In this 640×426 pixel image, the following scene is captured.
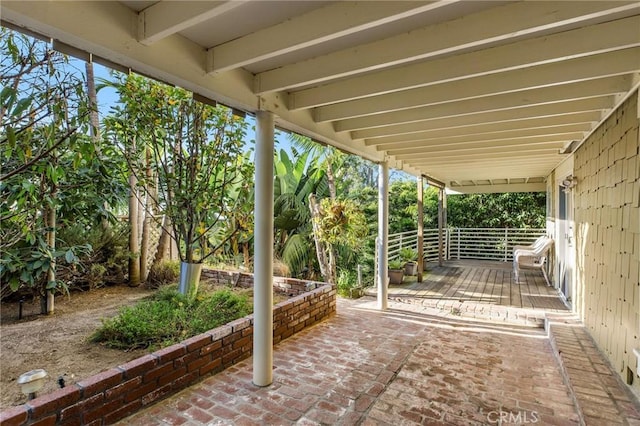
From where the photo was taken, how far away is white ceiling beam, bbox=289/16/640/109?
1.90 metres

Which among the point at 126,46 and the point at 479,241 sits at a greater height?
the point at 126,46

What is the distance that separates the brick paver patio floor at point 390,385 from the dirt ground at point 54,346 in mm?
691

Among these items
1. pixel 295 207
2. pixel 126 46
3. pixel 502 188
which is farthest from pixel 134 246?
pixel 502 188

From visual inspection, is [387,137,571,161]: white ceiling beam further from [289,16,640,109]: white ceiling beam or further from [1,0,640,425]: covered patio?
[289,16,640,109]: white ceiling beam

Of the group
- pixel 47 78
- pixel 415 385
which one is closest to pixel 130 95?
pixel 47 78

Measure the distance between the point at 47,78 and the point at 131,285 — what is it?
364cm

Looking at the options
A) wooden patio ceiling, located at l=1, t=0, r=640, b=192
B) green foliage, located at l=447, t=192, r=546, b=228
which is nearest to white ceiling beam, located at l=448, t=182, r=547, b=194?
green foliage, located at l=447, t=192, r=546, b=228

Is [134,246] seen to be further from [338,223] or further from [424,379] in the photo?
[424,379]

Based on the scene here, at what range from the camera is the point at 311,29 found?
6.00ft

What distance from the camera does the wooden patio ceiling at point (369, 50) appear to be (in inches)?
65.1

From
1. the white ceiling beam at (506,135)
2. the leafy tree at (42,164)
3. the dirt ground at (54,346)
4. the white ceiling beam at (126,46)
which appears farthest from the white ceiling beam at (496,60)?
the dirt ground at (54,346)

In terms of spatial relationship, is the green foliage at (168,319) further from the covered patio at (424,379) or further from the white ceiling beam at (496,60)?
the white ceiling beam at (496,60)

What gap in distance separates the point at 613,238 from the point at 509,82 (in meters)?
1.95

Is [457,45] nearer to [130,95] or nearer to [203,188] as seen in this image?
[203,188]
